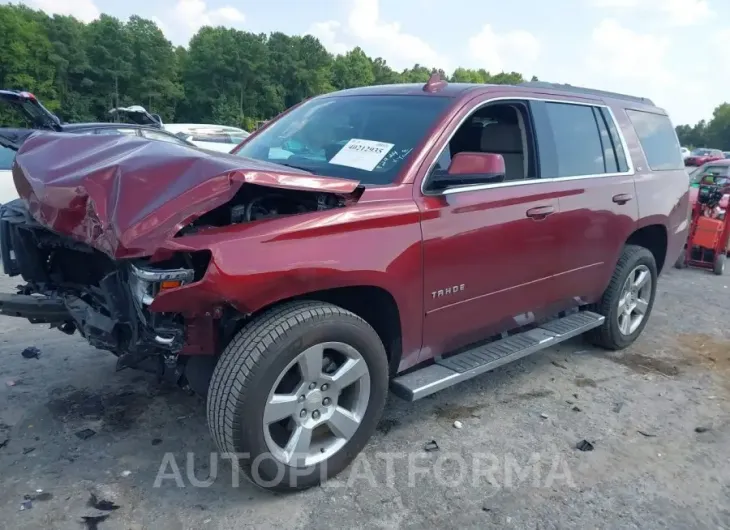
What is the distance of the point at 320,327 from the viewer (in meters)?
2.76

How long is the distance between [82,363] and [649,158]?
15.3 ft

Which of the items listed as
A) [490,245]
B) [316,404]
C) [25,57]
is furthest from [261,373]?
[25,57]

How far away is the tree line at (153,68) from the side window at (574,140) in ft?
134

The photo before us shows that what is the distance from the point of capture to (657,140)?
5.20 meters

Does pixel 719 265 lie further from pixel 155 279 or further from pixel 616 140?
pixel 155 279

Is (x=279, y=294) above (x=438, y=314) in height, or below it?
above

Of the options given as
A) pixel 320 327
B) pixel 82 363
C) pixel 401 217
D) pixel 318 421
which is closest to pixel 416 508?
pixel 318 421

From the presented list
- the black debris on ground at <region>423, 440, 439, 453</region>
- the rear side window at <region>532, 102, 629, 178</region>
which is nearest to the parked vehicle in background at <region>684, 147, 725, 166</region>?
the rear side window at <region>532, 102, 629, 178</region>

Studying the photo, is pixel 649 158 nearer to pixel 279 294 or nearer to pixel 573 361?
pixel 573 361

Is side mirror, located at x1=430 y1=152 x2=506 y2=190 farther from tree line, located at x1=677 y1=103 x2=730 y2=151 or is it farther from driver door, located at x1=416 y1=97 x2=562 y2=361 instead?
tree line, located at x1=677 y1=103 x2=730 y2=151

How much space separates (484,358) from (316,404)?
117 cm

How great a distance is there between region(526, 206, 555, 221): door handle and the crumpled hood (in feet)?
4.59

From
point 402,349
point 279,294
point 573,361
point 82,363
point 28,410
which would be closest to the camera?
point 279,294

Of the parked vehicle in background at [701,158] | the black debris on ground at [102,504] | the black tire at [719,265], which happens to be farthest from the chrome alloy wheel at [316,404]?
the parked vehicle in background at [701,158]
